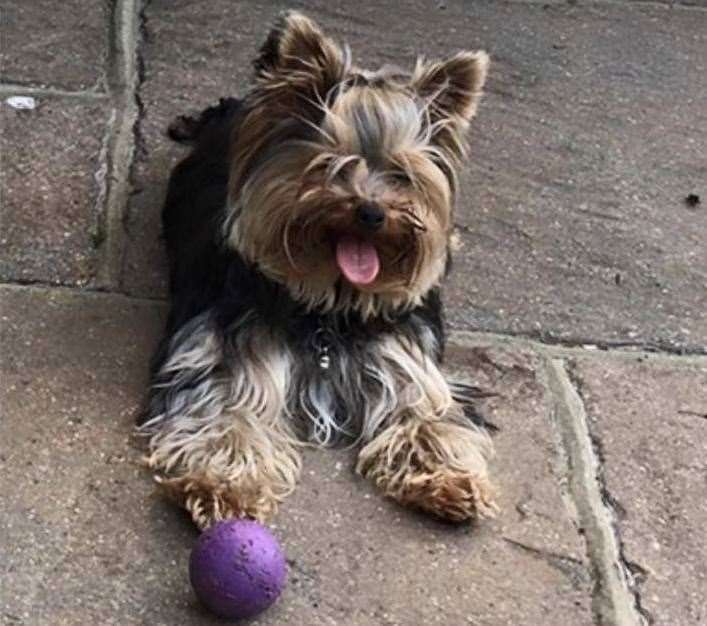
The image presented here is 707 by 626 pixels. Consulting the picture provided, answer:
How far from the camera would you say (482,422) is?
421cm

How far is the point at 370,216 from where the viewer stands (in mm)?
3799

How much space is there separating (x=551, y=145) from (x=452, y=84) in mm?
1843

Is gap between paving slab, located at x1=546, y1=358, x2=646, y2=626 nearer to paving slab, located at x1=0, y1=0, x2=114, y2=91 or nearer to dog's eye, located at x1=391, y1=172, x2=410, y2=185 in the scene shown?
dog's eye, located at x1=391, y1=172, x2=410, y2=185

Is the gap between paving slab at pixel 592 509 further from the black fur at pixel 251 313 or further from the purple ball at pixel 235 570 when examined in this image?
the purple ball at pixel 235 570

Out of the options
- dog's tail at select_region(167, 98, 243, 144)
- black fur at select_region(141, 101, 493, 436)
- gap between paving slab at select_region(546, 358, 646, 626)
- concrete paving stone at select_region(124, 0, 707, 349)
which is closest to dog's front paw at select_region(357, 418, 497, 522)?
black fur at select_region(141, 101, 493, 436)

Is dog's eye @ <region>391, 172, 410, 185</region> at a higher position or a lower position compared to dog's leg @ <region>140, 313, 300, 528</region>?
higher

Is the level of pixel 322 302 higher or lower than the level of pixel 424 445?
higher

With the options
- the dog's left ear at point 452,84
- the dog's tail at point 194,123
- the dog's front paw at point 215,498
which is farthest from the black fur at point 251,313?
the dog's tail at point 194,123

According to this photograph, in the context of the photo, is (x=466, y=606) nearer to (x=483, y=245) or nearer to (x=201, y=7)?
(x=483, y=245)

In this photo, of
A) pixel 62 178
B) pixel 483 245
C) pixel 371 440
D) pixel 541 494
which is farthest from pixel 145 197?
pixel 541 494

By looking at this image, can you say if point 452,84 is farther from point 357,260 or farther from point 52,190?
point 52,190

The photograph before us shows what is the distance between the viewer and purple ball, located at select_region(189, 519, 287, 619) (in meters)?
3.30

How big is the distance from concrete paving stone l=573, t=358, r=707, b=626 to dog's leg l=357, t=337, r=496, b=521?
38 cm

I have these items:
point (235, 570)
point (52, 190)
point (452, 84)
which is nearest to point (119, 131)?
point (52, 190)
